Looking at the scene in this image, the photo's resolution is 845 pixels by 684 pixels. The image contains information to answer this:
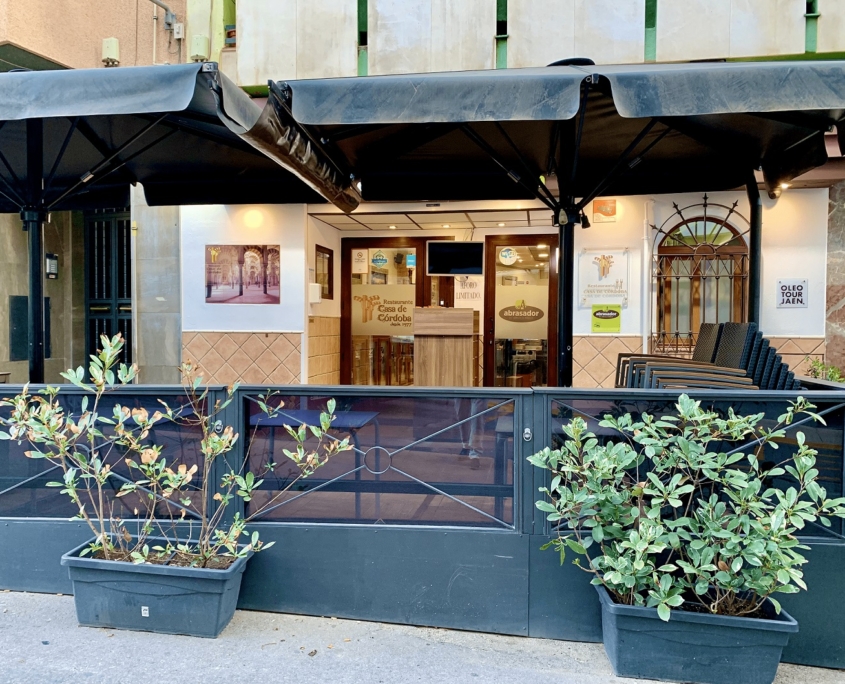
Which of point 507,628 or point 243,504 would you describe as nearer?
point 507,628

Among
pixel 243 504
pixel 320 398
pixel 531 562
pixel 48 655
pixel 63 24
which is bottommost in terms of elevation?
pixel 48 655

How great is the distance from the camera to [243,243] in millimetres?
7531

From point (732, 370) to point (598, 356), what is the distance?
3.55 m

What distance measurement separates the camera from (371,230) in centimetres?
848

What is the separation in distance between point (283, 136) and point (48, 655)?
2.81 m

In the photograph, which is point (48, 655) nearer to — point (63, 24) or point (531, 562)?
point (531, 562)

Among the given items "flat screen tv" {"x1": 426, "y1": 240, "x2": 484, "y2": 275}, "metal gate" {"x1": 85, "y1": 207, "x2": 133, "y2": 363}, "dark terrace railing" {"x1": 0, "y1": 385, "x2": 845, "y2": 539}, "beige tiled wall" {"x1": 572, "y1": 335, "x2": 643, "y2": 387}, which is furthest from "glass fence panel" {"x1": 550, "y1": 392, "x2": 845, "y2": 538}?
"metal gate" {"x1": 85, "y1": 207, "x2": 133, "y2": 363}

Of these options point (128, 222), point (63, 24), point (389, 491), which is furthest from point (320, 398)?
point (63, 24)

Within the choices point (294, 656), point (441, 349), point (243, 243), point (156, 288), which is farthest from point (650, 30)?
point (294, 656)

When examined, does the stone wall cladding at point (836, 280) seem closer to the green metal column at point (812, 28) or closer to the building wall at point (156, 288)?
the green metal column at point (812, 28)

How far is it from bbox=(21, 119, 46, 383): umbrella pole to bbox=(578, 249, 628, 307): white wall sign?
17.7 ft

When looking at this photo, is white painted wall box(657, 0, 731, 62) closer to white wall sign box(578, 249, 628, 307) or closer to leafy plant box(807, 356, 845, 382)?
white wall sign box(578, 249, 628, 307)

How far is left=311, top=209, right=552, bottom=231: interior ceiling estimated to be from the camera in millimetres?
7117

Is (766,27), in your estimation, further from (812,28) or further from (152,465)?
(152,465)
